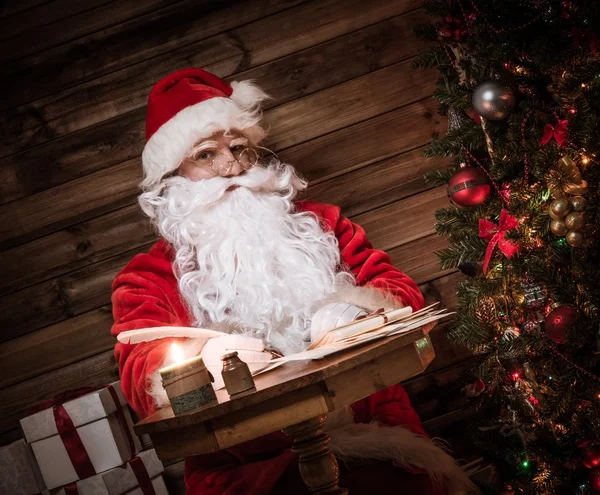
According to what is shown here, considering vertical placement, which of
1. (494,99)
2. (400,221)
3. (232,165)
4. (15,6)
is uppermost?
(15,6)

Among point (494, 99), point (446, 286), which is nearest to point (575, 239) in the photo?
point (494, 99)

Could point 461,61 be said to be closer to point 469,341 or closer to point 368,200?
point 368,200

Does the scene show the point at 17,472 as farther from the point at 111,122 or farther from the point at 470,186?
the point at 470,186

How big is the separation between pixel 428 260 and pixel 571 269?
837 millimetres

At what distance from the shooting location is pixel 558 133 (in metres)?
1.92

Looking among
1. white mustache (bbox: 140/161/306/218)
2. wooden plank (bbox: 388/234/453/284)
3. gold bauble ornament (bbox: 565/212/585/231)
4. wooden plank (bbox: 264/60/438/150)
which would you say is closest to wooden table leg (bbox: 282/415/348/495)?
gold bauble ornament (bbox: 565/212/585/231)

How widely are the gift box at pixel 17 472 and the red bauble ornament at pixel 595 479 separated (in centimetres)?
189

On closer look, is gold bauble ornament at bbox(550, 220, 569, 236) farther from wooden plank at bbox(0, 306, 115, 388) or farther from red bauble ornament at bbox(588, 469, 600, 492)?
wooden plank at bbox(0, 306, 115, 388)

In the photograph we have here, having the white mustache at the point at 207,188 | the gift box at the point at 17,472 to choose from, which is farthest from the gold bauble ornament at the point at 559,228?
the gift box at the point at 17,472

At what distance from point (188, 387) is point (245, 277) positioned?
0.91 m

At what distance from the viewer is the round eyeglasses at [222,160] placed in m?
2.33

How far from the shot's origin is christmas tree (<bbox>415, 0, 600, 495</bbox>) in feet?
6.10

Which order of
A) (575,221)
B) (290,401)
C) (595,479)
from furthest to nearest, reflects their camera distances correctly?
1. (595,479)
2. (575,221)
3. (290,401)

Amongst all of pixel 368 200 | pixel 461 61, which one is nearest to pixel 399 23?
pixel 461 61
